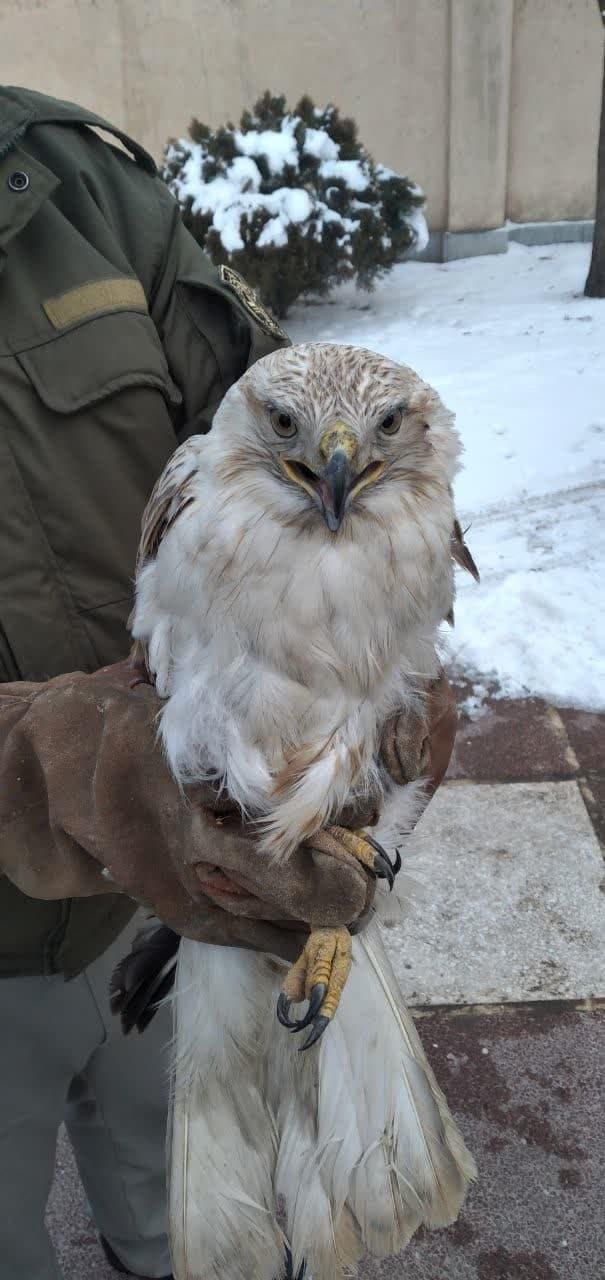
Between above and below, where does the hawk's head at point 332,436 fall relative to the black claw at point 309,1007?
above

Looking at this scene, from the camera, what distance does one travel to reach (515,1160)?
2916mm

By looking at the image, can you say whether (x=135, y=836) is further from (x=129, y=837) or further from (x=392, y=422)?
(x=392, y=422)

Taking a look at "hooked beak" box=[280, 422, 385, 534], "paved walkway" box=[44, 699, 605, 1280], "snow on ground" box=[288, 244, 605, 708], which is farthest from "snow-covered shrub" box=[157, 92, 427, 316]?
"hooked beak" box=[280, 422, 385, 534]

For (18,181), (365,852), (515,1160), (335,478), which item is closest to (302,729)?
(365,852)

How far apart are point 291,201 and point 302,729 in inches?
330

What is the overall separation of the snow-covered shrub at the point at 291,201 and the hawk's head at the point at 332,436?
25.2 feet

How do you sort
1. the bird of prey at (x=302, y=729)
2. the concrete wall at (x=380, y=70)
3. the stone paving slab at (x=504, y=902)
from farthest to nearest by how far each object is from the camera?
the concrete wall at (x=380, y=70) → the stone paving slab at (x=504, y=902) → the bird of prey at (x=302, y=729)

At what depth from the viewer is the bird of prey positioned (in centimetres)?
197

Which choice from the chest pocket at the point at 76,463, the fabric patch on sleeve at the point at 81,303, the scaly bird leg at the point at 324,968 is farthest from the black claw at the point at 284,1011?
the fabric patch on sleeve at the point at 81,303

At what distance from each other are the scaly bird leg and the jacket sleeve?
41.4 inches

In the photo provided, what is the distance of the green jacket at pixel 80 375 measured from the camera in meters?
2.07

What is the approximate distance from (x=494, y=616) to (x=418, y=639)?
10.3 feet

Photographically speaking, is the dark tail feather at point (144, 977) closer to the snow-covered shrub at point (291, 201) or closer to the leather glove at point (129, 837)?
the leather glove at point (129, 837)

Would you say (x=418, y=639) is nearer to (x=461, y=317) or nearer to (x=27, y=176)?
(x=27, y=176)
